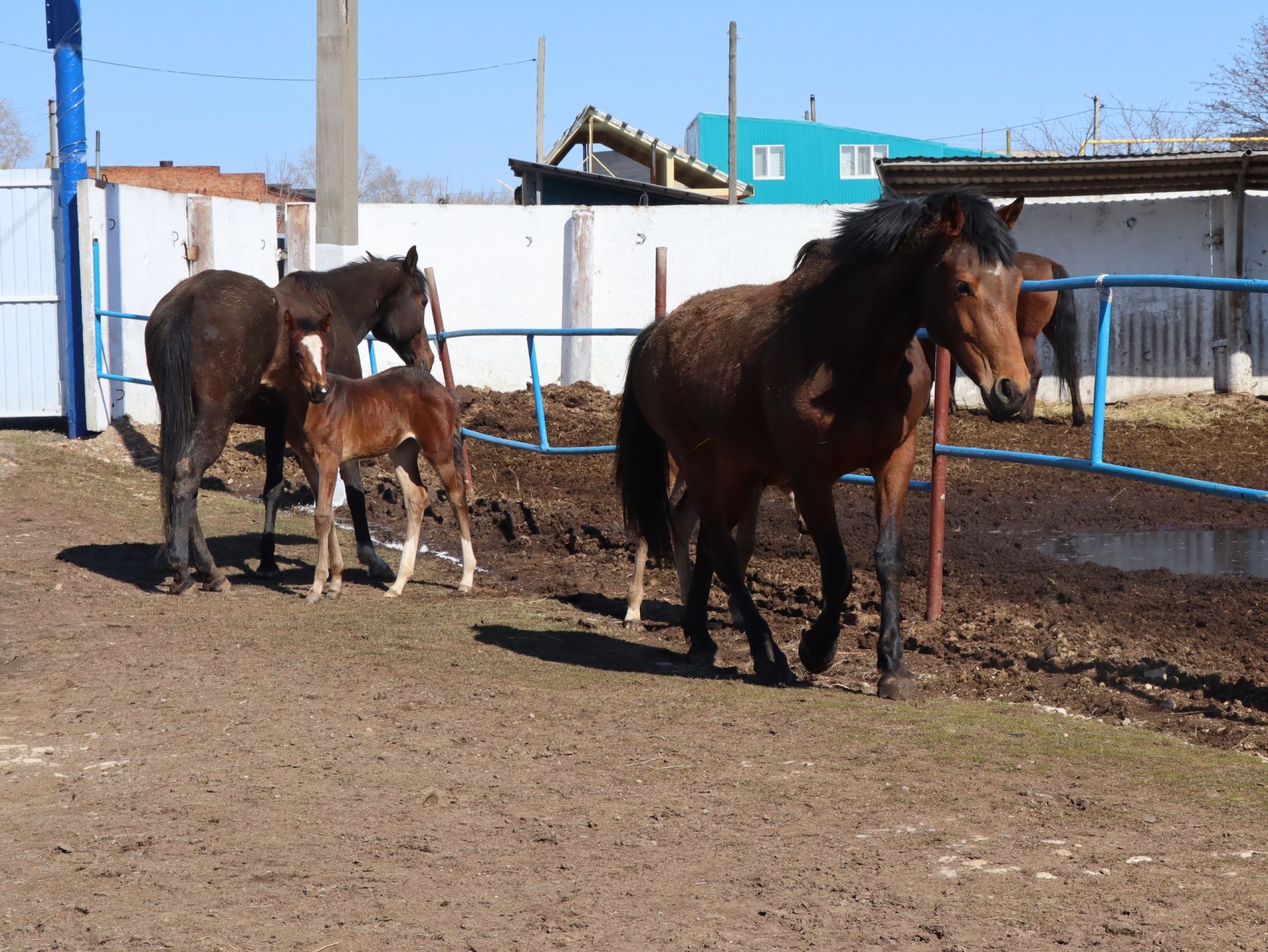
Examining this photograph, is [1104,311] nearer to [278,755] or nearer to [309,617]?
[278,755]

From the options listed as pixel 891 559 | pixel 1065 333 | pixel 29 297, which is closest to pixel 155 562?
pixel 891 559

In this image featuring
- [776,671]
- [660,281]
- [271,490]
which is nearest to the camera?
[776,671]

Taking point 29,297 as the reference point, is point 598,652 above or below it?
below

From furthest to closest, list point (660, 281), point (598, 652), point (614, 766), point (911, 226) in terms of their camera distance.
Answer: point (660, 281) < point (598, 652) < point (911, 226) < point (614, 766)

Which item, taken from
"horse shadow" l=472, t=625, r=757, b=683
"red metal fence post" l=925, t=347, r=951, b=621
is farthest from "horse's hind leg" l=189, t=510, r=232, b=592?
"red metal fence post" l=925, t=347, r=951, b=621

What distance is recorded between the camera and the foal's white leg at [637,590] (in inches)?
280

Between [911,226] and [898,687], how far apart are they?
1.86 m

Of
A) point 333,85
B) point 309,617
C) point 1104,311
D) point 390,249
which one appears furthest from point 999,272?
point 390,249

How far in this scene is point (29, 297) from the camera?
46.9ft

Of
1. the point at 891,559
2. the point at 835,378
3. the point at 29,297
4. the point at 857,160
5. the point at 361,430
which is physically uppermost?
the point at 857,160

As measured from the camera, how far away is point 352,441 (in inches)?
312

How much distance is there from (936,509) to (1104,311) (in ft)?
4.79

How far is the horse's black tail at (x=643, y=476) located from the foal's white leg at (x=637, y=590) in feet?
0.23

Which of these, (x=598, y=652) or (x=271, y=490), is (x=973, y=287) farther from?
(x=271, y=490)
